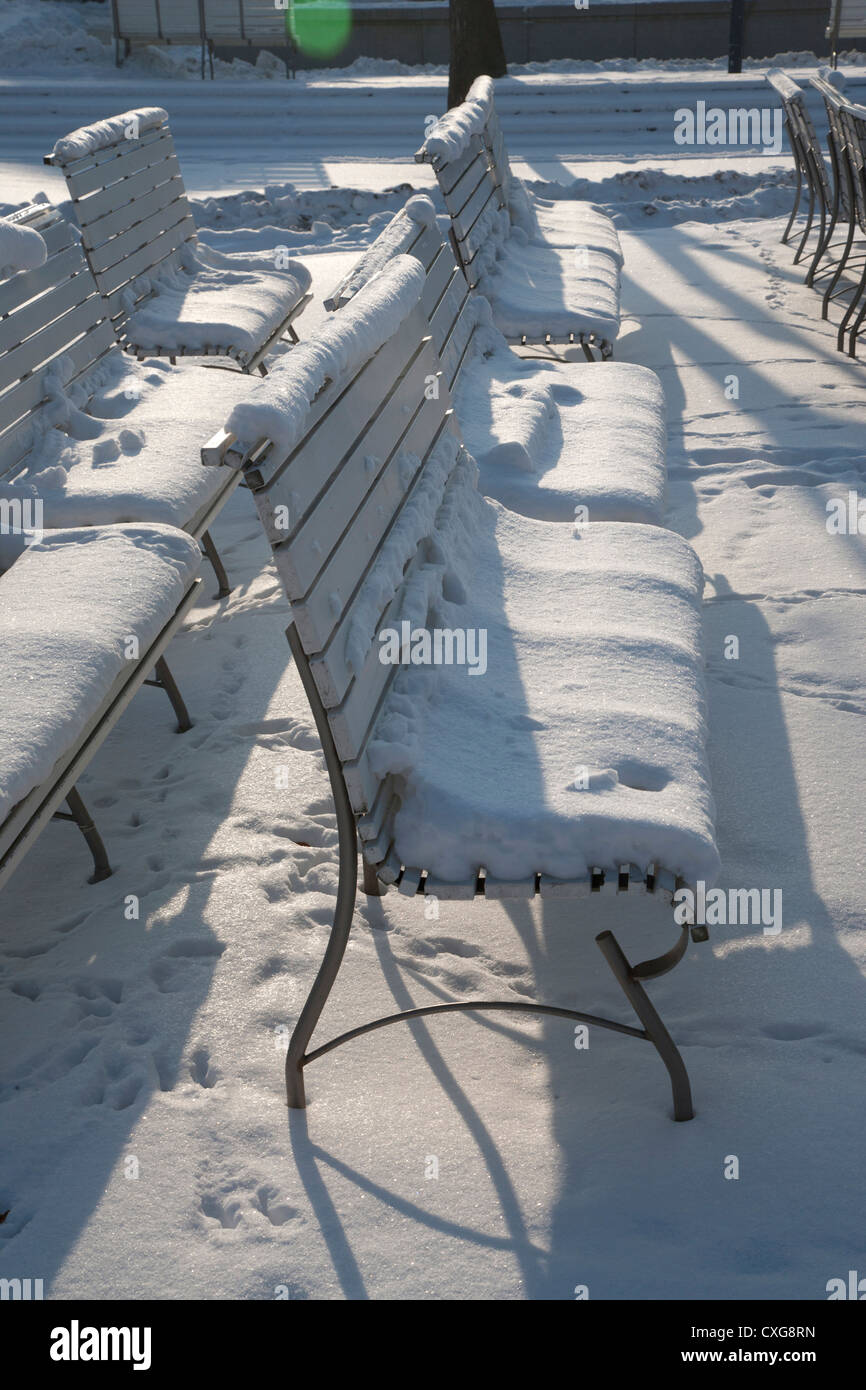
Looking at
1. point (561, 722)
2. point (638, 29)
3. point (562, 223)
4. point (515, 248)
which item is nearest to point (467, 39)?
point (638, 29)

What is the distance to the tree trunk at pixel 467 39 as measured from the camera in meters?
14.0

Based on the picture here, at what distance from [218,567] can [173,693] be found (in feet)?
2.82

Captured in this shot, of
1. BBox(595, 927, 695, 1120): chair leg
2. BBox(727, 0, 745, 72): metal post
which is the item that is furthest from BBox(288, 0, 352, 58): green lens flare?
BBox(595, 927, 695, 1120): chair leg

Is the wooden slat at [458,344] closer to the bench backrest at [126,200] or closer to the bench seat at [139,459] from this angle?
the bench seat at [139,459]

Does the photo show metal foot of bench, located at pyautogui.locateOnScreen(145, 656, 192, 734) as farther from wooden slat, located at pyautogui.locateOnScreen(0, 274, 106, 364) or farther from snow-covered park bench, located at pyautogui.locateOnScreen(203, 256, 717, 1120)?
wooden slat, located at pyautogui.locateOnScreen(0, 274, 106, 364)

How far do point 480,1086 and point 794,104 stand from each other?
249 inches

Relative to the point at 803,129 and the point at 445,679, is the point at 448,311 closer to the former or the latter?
the point at 445,679

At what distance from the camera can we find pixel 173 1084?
2328 millimetres

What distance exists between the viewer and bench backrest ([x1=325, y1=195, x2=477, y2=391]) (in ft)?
11.2

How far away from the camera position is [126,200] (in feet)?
16.3

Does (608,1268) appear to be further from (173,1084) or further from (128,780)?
(128,780)

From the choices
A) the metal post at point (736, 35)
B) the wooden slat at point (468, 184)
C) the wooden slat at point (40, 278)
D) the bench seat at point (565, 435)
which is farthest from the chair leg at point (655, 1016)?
the metal post at point (736, 35)

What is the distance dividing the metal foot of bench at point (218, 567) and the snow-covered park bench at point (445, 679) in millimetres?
Result: 1389

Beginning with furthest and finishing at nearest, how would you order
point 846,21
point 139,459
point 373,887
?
point 846,21, point 139,459, point 373,887
